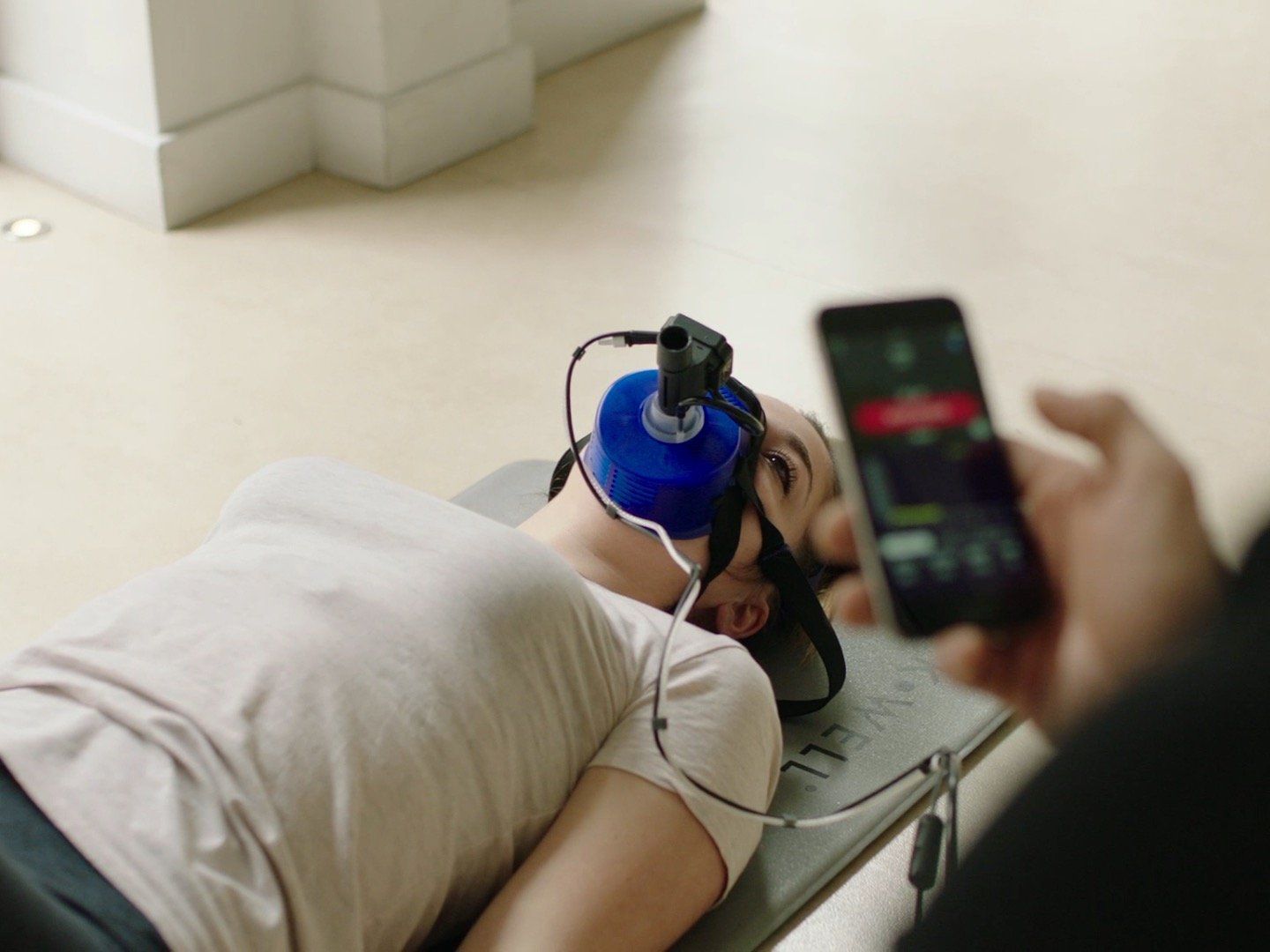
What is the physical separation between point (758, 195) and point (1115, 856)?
9.87 feet

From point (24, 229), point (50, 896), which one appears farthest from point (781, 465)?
point (24, 229)

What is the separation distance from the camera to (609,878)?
4.34ft

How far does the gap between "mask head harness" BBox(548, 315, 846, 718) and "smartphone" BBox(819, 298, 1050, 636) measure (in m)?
0.66

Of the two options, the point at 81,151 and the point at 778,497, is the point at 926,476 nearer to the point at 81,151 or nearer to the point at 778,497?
the point at 778,497

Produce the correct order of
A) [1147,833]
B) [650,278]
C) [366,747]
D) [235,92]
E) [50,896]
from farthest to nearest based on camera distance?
[235,92] → [650,278] → [366,747] → [50,896] → [1147,833]

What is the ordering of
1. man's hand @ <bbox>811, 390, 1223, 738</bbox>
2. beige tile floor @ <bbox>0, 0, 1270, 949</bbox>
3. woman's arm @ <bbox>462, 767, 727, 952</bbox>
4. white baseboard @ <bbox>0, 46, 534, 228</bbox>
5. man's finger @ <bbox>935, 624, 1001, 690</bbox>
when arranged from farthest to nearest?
1. white baseboard @ <bbox>0, 46, 534, 228</bbox>
2. beige tile floor @ <bbox>0, 0, 1270, 949</bbox>
3. woman's arm @ <bbox>462, 767, 727, 952</bbox>
4. man's finger @ <bbox>935, 624, 1001, 690</bbox>
5. man's hand @ <bbox>811, 390, 1223, 738</bbox>

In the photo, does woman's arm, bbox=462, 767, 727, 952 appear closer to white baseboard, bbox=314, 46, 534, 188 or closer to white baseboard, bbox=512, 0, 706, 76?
white baseboard, bbox=314, 46, 534, 188

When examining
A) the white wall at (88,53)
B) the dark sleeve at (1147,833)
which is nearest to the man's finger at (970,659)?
the dark sleeve at (1147,833)

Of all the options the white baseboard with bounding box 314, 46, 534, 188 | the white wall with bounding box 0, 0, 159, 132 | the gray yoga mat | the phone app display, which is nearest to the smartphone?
the phone app display

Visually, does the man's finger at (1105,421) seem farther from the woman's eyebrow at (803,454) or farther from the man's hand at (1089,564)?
the woman's eyebrow at (803,454)

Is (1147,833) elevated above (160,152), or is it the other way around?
(1147,833)

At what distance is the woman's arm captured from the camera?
50.9 inches

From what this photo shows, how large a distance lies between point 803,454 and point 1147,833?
1370 mm

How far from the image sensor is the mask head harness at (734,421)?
1.65 meters
